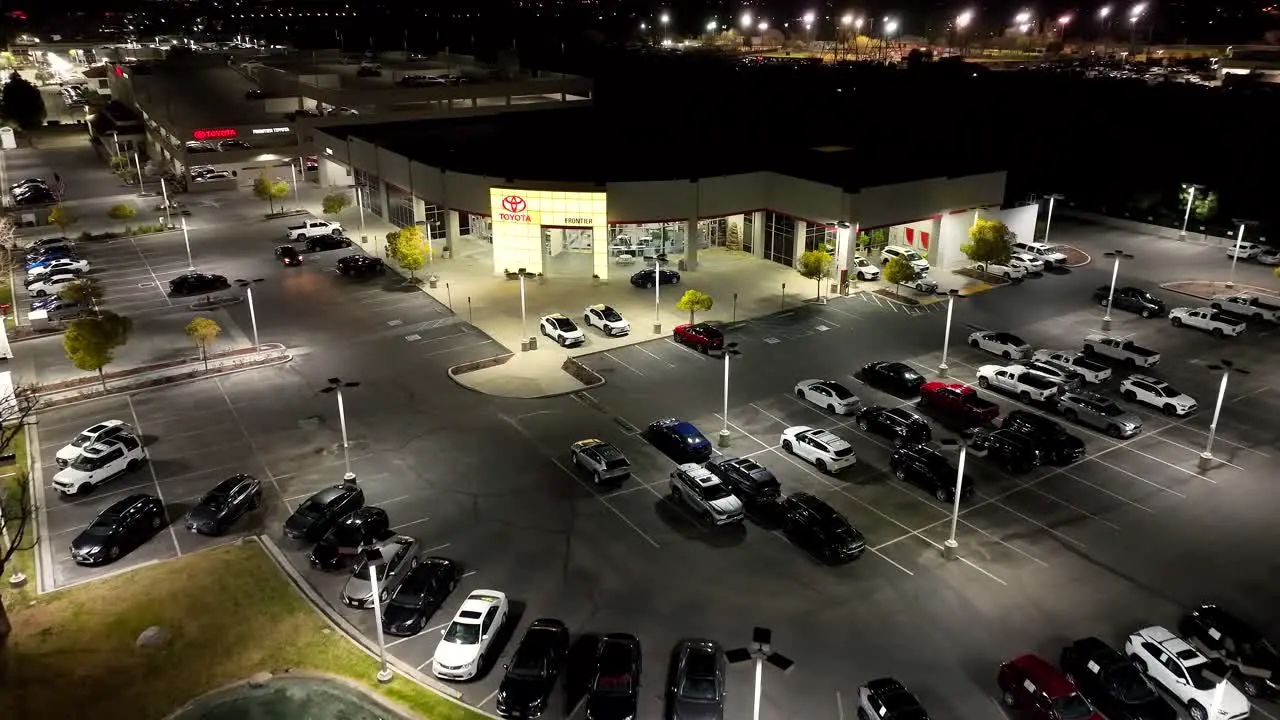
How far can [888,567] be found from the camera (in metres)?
29.4

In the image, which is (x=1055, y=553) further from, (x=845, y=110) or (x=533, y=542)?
(x=845, y=110)

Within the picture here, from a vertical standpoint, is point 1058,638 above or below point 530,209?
below

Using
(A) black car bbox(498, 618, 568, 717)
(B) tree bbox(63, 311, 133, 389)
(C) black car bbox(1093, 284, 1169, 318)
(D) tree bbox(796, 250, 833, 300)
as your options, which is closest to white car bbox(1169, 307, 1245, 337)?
(C) black car bbox(1093, 284, 1169, 318)

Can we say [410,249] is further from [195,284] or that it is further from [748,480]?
[748,480]

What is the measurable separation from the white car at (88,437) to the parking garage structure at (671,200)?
28.3 m

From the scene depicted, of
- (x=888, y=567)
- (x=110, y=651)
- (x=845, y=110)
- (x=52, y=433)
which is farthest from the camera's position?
(x=845, y=110)

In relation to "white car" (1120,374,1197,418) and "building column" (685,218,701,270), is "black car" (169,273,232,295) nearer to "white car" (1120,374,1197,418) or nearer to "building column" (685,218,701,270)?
"building column" (685,218,701,270)

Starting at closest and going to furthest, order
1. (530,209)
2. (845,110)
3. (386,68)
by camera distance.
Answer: (530,209)
(386,68)
(845,110)

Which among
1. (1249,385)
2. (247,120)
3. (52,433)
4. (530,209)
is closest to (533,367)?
(530,209)

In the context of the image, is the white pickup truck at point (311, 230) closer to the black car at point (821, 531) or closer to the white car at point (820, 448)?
the white car at point (820, 448)

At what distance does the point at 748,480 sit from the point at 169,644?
1956cm

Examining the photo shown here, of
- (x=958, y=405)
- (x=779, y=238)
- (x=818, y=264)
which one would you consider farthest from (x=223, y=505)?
(x=779, y=238)

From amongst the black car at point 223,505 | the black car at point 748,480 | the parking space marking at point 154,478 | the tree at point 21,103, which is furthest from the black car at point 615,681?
the tree at point 21,103

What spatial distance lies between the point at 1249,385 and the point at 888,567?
2629cm
